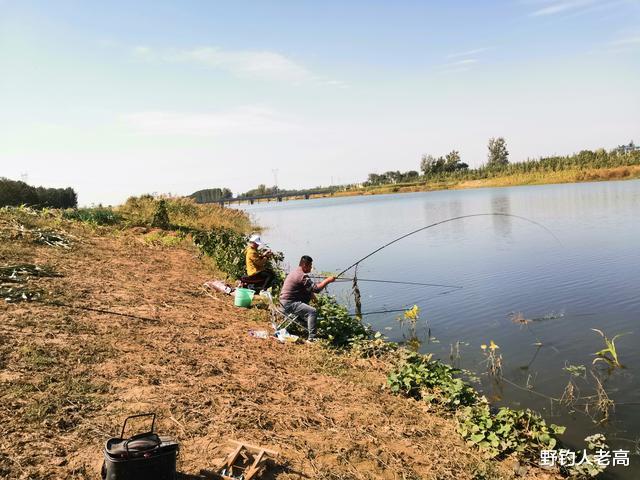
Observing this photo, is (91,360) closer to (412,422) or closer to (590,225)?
(412,422)

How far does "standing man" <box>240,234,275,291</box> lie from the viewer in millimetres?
10802

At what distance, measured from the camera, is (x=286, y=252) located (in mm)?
22781

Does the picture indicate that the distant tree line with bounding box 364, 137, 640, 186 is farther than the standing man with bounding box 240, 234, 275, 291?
Yes

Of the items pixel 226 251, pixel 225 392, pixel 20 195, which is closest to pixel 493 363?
pixel 225 392

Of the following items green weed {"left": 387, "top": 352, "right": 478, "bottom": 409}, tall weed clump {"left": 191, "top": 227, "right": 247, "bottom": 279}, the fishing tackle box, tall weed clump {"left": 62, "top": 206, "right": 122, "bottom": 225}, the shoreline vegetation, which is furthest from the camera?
tall weed clump {"left": 62, "top": 206, "right": 122, "bottom": 225}

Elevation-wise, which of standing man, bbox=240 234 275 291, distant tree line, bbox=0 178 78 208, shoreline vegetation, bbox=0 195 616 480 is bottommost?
shoreline vegetation, bbox=0 195 616 480

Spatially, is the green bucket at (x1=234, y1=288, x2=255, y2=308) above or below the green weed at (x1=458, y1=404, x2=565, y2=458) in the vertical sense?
above

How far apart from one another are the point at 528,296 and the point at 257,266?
6732 mm

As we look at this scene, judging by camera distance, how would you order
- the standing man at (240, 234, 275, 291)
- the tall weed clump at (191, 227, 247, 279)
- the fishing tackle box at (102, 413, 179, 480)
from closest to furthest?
the fishing tackle box at (102, 413, 179, 480) < the standing man at (240, 234, 275, 291) < the tall weed clump at (191, 227, 247, 279)

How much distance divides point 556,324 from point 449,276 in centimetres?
503

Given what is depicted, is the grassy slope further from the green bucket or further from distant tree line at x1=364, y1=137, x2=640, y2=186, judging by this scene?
distant tree line at x1=364, y1=137, x2=640, y2=186

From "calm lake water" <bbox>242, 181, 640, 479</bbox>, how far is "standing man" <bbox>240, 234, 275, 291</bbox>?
2.63 m

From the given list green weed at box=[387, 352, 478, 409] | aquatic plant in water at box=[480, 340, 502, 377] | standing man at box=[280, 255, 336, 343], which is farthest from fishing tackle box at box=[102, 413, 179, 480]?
aquatic plant in water at box=[480, 340, 502, 377]

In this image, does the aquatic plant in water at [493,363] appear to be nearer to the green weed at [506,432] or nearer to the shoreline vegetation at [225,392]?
the shoreline vegetation at [225,392]
